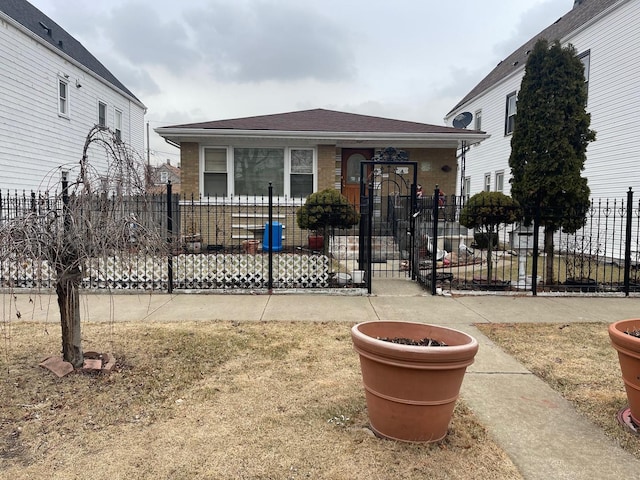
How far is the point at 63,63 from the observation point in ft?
50.2

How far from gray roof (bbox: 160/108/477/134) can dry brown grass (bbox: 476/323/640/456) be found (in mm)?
8883

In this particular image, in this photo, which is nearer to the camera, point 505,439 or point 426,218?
point 505,439

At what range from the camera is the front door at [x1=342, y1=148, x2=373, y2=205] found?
573 inches

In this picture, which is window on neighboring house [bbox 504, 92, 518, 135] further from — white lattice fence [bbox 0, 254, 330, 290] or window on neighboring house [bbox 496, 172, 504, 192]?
white lattice fence [bbox 0, 254, 330, 290]

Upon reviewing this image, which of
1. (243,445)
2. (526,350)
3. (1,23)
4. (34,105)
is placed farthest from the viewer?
(34,105)

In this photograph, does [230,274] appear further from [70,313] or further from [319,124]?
[319,124]

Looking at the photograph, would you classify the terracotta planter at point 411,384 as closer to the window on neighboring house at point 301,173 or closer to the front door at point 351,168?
the window on neighboring house at point 301,173

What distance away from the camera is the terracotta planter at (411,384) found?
2686 mm

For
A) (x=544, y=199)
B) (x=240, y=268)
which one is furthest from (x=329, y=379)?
(x=544, y=199)

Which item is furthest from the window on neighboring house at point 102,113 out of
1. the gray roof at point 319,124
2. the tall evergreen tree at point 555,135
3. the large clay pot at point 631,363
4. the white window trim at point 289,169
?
the large clay pot at point 631,363

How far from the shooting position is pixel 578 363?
14.9 feet

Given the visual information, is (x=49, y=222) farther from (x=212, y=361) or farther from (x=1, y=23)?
(x=1, y=23)

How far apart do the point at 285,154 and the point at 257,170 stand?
1.03 meters

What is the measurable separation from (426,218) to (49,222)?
34.5 ft
